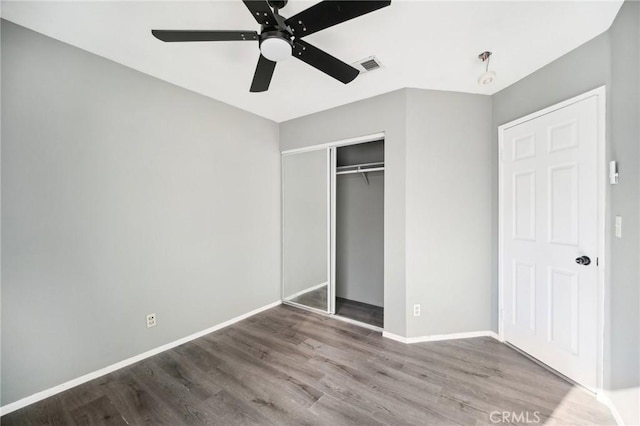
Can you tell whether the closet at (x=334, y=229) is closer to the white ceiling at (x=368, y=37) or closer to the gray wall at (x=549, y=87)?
the white ceiling at (x=368, y=37)

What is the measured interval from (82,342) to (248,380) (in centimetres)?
135

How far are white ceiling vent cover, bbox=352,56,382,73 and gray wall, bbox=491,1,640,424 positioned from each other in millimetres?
1472

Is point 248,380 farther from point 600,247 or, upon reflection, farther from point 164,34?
point 600,247

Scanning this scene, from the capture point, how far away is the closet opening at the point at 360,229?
3539 mm

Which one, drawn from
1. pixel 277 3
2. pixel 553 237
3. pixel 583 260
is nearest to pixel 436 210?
pixel 553 237

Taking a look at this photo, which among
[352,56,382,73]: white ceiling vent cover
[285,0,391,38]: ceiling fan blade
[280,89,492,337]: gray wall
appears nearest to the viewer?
[285,0,391,38]: ceiling fan blade

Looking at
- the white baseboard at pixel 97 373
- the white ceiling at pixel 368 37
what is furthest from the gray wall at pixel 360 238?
the white baseboard at pixel 97 373

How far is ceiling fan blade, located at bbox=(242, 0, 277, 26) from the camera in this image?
1.23 meters

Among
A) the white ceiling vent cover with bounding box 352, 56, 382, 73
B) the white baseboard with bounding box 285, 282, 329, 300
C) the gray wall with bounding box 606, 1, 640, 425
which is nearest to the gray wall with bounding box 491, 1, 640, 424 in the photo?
the gray wall with bounding box 606, 1, 640, 425

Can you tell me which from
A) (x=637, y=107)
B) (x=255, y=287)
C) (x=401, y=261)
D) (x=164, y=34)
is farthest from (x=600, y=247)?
(x=255, y=287)

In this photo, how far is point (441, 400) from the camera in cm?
183

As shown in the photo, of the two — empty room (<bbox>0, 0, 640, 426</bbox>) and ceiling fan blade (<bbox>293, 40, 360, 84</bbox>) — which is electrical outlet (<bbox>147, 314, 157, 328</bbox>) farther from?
ceiling fan blade (<bbox>293, 40, 360, 84</bbox>)

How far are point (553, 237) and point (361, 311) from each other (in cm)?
221

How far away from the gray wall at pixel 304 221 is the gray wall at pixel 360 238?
55cm
